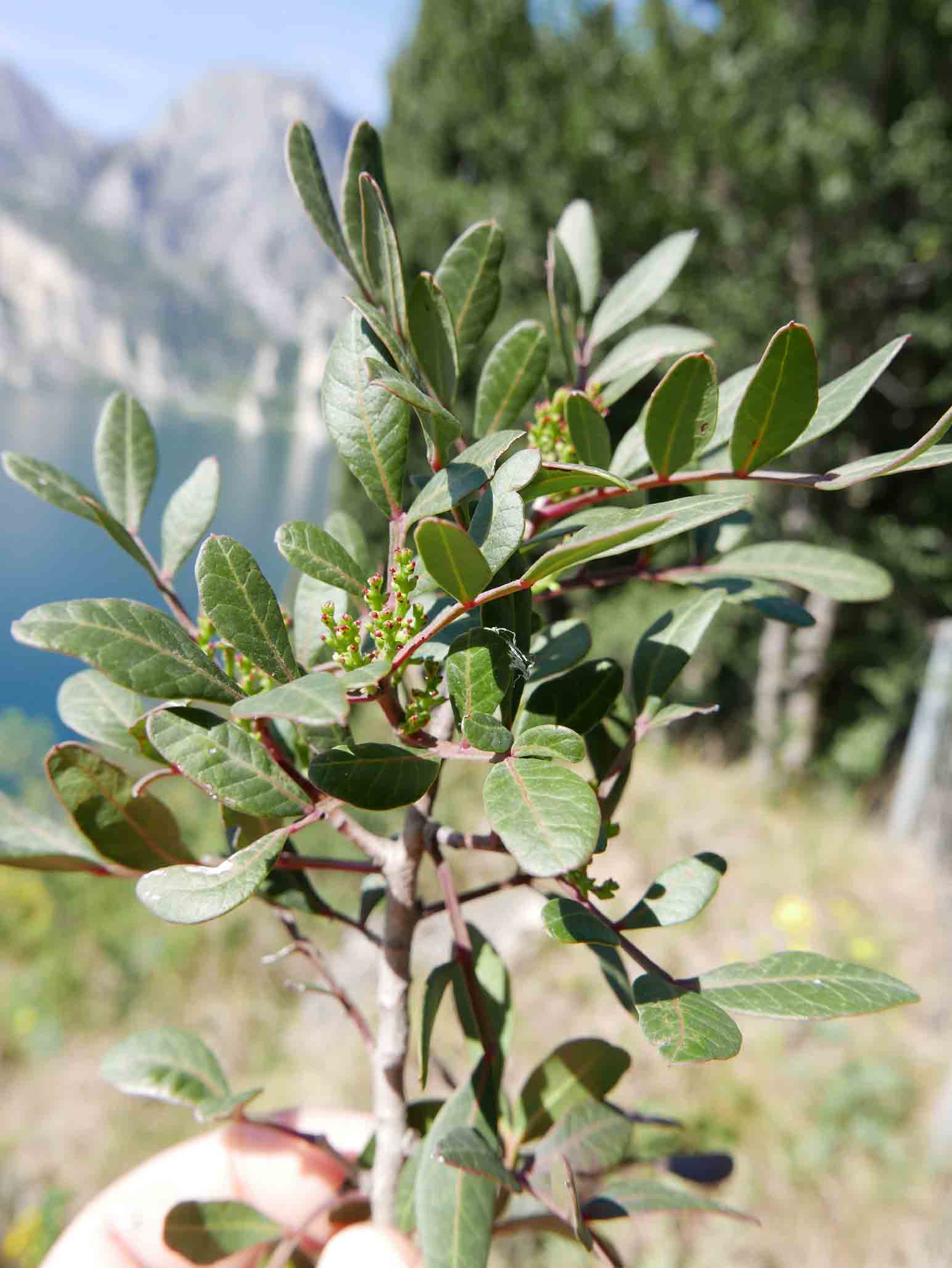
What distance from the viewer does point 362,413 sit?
A: 1.47ft

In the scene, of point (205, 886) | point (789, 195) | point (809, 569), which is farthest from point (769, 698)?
point (205, 886)

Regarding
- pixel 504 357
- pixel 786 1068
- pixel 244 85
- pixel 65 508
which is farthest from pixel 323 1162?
pixel 244 85

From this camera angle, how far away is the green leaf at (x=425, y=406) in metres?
0.36

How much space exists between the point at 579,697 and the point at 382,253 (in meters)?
0.29

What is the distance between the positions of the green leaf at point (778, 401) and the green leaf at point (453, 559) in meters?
0.17

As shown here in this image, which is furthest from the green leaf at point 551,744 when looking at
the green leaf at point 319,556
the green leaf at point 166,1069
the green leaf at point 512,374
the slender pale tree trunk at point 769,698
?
the slender pale tree trunk at point 769,698

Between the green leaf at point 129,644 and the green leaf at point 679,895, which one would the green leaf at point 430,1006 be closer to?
the green leaf at point 679,895

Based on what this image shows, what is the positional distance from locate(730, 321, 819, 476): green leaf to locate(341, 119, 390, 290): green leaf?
0.23 meters

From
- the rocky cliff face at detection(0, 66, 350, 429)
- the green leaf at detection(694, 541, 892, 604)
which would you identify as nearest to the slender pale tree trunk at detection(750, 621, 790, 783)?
the rocky cliff face at detection(0, 66, 350, 429)

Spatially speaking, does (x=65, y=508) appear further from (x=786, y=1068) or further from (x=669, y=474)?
(x=786, y=1068)

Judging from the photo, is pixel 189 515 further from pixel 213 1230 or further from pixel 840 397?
pixel 213 1230

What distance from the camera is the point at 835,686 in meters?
4.83

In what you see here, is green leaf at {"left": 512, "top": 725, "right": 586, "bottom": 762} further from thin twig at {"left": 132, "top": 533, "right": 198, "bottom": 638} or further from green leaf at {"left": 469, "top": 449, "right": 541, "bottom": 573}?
thin twig at {"left": 132, "top": 533, "right": 198, "bottom": 638}

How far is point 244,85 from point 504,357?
86.5 m
